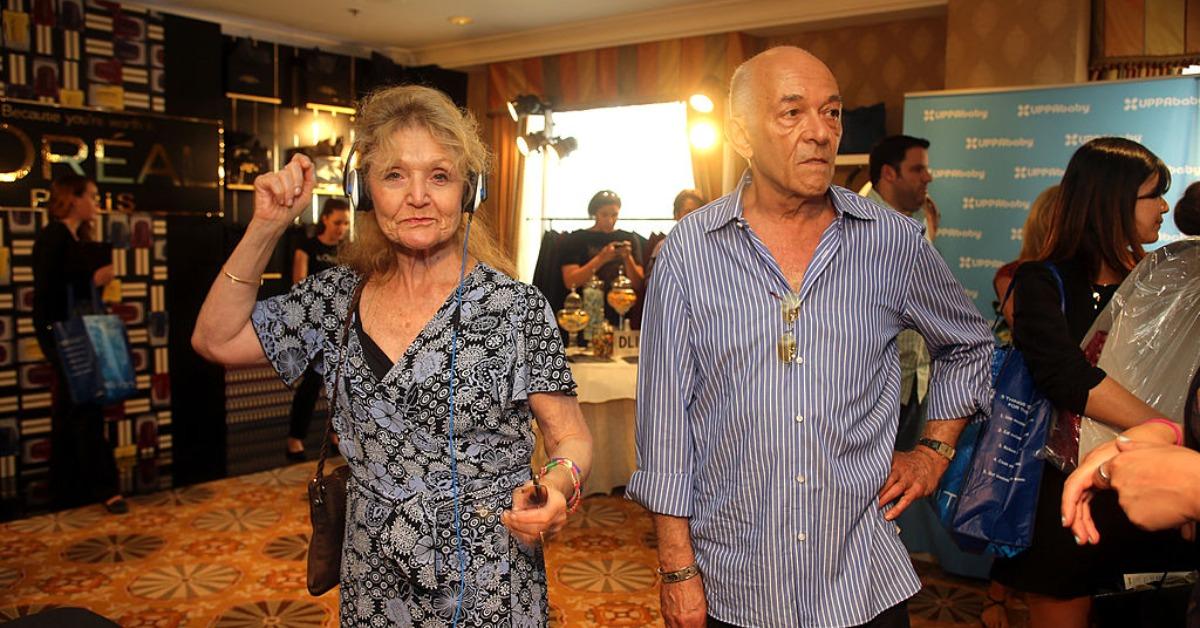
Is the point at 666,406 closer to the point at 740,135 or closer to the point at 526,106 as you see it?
the point at 740,135

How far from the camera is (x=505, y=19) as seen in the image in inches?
312

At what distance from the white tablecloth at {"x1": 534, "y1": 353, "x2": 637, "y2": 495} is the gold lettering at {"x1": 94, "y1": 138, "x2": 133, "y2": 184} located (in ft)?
12.8

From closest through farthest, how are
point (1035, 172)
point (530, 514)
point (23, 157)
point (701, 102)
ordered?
1. point (530, 514)
2. point (1035, 172)
3. point (23, 157)
4. point (701, 102)

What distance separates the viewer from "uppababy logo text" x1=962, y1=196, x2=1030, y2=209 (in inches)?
183

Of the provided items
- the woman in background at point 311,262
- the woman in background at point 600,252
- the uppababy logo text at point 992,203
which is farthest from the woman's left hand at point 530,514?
the woman in background at point 311,262

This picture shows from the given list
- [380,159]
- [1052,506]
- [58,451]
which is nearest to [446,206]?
[380,159]

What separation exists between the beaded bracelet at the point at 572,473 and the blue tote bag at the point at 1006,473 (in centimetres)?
121

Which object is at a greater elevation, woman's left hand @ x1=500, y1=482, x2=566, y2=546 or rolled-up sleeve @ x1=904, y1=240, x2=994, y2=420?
rolled-up sleeve @ x1=904, y1=240, x2=994, y2=420

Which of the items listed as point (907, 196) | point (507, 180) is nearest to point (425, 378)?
point (907, 196)

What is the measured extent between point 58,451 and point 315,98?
13.2ft

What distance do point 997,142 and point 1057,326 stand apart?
9.04 feet

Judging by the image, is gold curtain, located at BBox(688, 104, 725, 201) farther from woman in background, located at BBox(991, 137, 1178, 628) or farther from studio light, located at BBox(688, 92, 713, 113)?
woman in background, located at BBox(991, 137, 1178, 628)

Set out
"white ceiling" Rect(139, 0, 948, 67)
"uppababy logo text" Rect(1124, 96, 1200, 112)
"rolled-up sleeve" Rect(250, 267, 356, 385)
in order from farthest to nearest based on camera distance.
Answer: "white ceiling" Rect(139, 0, 948, 67)
"uppababy logo text" Rect(1124, 96, 1200, 112)
"rolled-up sleeve" Rect(250, 267, 356, 385)

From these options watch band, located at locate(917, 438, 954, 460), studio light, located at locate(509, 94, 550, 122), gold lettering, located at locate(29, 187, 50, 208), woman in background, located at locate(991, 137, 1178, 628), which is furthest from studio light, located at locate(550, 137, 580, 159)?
watch band, located at locate(917, 438, 954, 460)
